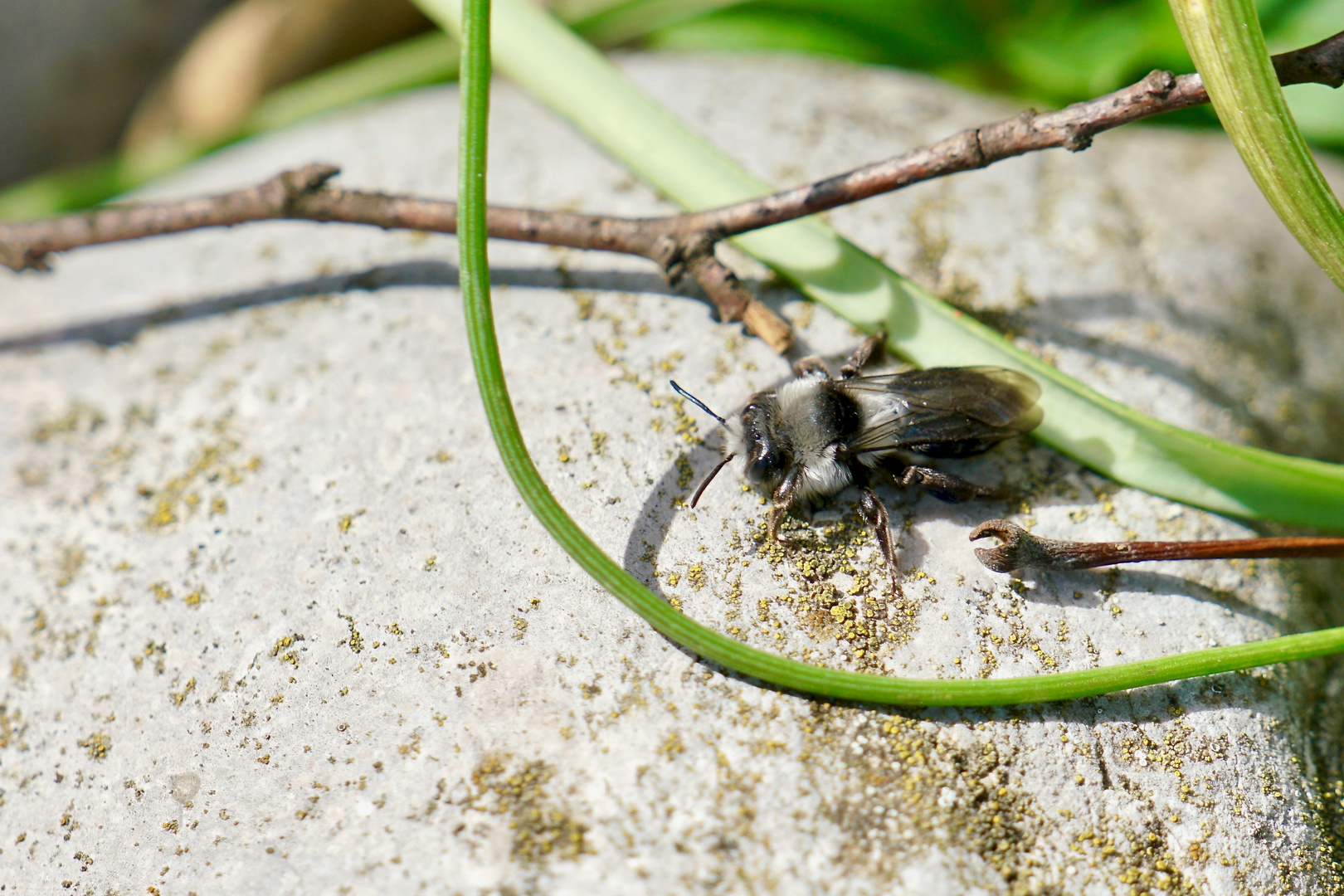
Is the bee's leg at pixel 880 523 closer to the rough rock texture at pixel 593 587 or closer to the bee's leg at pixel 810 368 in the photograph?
the rough rock texture at pixel 593 587

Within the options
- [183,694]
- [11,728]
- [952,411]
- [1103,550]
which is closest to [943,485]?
[952,411]

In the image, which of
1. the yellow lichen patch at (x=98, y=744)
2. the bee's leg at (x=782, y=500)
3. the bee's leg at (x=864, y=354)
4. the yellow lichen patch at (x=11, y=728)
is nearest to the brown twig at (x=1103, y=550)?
the bee's leg at (x=782, y=500)

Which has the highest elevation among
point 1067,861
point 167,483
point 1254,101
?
point 1254,101

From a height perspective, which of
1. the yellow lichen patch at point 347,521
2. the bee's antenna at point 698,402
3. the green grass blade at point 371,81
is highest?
the green grass blade at point 371,81

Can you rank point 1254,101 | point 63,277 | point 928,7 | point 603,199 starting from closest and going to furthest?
point 1254,101
point 603,199
point 63,277
point 928,7

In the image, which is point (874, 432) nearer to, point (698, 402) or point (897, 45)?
point (698, 402)

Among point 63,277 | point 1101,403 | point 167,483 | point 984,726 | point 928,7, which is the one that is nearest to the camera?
point 984,726

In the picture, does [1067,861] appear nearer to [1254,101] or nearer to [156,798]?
[1254,101]

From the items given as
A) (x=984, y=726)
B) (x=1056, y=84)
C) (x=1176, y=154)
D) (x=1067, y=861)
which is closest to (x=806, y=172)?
(x=1056, y=84)
